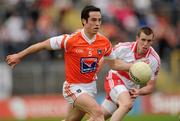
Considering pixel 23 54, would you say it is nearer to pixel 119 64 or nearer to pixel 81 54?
pixel 81 54

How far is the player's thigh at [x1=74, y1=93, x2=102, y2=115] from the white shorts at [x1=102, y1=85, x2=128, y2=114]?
1.06 m

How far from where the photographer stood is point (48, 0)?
2528 cm

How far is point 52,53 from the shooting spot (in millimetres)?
23859

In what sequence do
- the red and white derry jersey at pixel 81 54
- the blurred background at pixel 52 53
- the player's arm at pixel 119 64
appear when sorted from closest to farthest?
the red and white derry jersey at pixel 81 54 → the player's arm at pixel 119 64 → the blurred background at pixel 52 53

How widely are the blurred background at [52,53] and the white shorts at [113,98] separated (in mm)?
7731

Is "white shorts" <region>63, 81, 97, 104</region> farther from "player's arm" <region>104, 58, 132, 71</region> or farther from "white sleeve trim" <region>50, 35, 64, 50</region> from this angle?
"white sleeve trim" <region>50, 35, 64, 50</region>

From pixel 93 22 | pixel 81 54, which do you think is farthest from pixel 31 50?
pixel 93 22

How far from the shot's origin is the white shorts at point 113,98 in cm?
1505

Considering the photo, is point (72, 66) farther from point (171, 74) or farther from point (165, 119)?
point (171, 74)

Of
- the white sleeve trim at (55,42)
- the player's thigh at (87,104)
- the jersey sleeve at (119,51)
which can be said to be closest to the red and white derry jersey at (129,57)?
the jersey sleeve at (119,51)

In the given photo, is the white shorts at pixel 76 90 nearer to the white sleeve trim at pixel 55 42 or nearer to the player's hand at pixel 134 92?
the white sleeve trim at pixel 55 42

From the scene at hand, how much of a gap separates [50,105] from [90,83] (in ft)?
30.7

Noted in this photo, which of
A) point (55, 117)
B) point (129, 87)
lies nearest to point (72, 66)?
point (129, 87)

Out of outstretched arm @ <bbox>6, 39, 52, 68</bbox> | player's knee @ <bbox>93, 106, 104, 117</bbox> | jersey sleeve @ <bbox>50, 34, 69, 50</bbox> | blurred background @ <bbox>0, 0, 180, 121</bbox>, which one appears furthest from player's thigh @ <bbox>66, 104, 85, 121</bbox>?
blurred background @ <bbox>0, 0, 180, 121</bbox>
